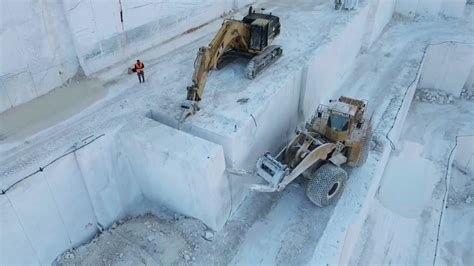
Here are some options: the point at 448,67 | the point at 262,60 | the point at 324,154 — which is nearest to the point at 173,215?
the point at 324,154

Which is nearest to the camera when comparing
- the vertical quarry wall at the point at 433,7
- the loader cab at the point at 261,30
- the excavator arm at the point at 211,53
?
the excavator arm at the point at 211,53

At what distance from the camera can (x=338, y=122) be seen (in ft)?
28.0

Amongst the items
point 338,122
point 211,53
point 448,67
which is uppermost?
point 211,53

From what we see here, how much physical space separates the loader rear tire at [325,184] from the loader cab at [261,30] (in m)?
3.35

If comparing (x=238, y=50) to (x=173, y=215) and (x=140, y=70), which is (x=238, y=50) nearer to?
(x=140, y=70)

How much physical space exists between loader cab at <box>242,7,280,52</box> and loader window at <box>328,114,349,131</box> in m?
2.53

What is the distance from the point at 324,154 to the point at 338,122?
32.1 inches

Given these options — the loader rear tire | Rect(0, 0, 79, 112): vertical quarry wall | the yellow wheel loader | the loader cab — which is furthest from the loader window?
Rect(0, 0, 79, 112): vertical quarry wall

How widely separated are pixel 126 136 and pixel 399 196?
305 inches

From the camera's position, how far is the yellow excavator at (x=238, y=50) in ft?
26.5

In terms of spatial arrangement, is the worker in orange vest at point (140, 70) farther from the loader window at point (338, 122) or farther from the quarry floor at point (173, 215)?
the loader window at point (338, 122)

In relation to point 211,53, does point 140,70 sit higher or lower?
lower

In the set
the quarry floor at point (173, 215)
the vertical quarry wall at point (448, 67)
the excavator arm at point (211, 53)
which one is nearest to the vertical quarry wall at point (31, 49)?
the quarry floor at point (173, 215)

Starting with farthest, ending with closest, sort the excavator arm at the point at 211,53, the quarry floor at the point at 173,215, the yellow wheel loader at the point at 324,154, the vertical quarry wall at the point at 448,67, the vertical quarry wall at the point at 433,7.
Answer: the vertical quarry wall at the point at 433,7, the vertical quarry wall at the point at 448,67, the excavator arm at the point at 211,53, the yellow wheel loader at the point at 324,154, the quarry floor at the point at 173,215
